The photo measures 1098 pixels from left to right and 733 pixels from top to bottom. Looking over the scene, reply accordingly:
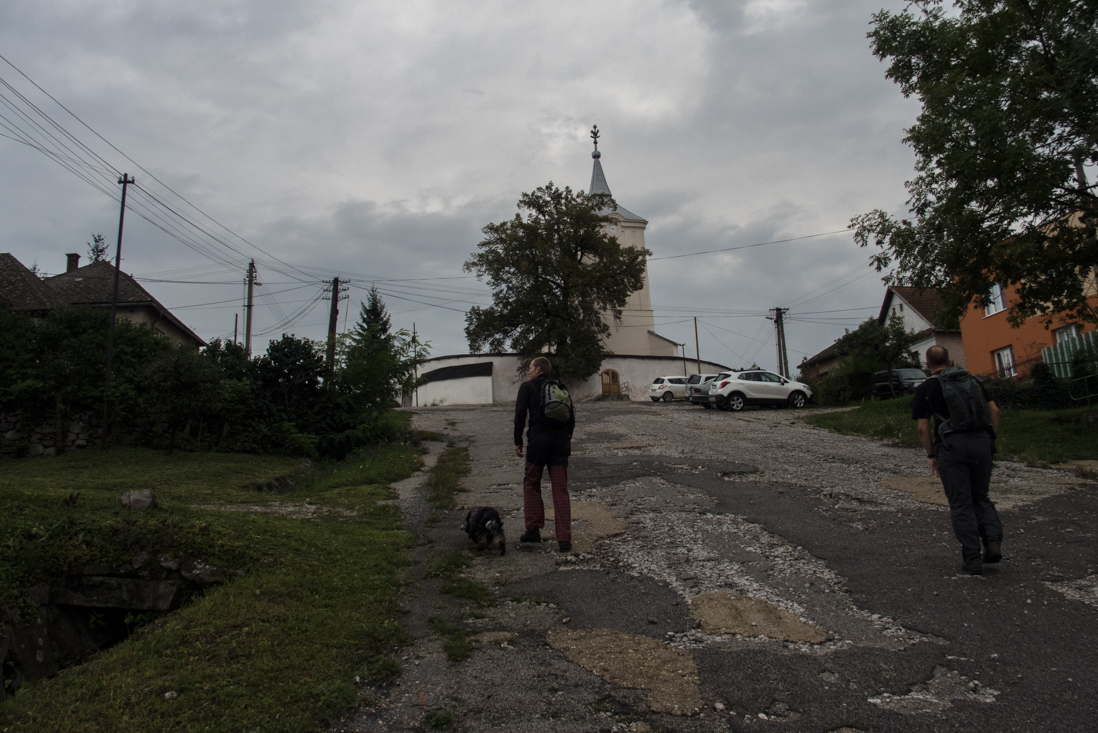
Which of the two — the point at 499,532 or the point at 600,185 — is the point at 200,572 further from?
the point at 600,185

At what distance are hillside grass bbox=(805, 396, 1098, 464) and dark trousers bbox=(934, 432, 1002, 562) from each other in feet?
24.1

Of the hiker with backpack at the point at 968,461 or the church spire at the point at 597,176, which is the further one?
the church spire at the point at 597,176

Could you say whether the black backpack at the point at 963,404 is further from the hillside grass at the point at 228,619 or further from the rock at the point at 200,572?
the rock at the point at 200,572

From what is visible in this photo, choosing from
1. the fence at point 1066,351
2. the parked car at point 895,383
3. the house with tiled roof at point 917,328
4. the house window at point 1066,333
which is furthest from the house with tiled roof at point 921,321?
the fence at point 1066,351

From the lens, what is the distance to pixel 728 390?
26625 mm

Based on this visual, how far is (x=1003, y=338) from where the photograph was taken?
93.2 feet

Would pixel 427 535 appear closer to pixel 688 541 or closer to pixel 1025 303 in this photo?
pixel 688 541

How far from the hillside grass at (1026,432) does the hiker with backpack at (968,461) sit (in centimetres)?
733

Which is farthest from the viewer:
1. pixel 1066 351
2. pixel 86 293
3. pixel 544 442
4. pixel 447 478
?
pixel 86 293

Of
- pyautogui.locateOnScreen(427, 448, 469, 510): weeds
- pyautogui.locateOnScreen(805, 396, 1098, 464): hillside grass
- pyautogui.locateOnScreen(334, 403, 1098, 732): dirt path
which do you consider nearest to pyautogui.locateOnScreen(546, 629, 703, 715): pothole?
pyautogui.locateOnScreen(334, 403, 1098, 732): dirt path

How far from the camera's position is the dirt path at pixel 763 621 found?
318 cm

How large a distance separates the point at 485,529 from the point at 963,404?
12.7 feet

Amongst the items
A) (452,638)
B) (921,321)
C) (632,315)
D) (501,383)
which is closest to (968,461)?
(452,638)

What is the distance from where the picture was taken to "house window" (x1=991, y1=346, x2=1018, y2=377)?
2710 centimetres
